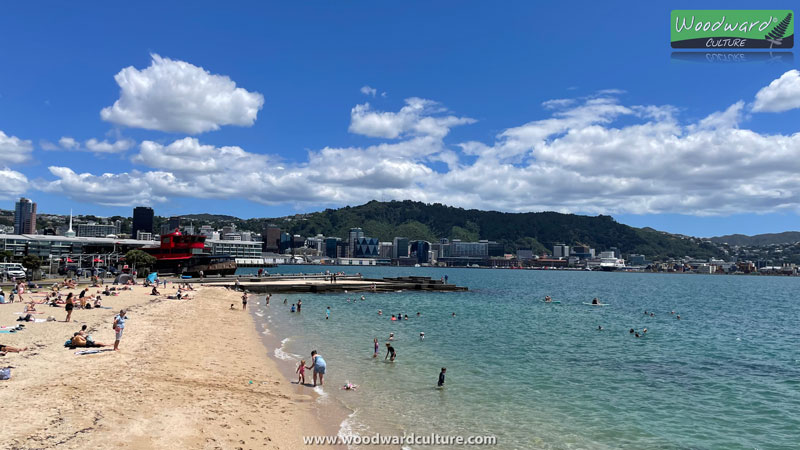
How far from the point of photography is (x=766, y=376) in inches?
952

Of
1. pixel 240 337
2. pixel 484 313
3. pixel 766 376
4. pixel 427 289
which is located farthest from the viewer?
pixel 427 289

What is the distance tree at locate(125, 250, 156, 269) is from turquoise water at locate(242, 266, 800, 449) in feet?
145

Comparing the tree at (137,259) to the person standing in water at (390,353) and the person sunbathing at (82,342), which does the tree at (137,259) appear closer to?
the person sunbathing at (82,342)

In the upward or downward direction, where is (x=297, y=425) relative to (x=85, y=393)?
downward

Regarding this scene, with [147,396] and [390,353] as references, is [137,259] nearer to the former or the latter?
[390,353]

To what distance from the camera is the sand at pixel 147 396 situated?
444 inches

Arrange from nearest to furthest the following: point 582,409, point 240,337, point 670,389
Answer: point 582,409
point 670,389
point 240,337

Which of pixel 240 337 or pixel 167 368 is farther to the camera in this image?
pixel 240 337

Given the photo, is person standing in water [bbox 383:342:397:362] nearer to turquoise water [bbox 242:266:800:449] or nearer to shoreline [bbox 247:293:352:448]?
turquoise water [bbox 242:266:800:449]

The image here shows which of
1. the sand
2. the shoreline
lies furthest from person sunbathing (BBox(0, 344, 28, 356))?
the shoreline

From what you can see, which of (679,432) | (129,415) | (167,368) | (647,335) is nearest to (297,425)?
(129,415)

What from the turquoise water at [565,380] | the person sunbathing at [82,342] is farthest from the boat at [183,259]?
the person sunbathing at [82,342]

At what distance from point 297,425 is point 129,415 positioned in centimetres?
471

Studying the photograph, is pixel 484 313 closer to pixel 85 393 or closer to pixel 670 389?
pixel 670 389
